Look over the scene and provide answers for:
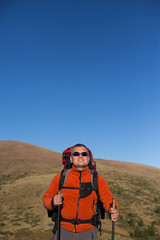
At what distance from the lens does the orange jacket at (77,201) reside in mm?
3281

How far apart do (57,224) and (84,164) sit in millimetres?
1085

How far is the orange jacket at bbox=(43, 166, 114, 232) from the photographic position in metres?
3.28

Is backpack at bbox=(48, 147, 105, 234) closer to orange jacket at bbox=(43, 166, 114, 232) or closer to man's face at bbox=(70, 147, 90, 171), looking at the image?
orange jacket at bbox=(43, 166, 114, 232)

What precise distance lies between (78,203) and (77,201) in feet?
0.13

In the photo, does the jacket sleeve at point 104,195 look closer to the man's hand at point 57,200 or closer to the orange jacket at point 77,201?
the orange jacket at point 77,201

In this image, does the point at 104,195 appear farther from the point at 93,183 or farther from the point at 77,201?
the point at 77,201

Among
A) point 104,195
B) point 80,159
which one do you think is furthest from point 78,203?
point 80,159

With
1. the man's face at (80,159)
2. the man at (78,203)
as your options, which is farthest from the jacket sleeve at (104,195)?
the man's face at (80,159)

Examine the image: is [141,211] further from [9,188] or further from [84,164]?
[84,164]

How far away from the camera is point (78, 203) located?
10.9 feet

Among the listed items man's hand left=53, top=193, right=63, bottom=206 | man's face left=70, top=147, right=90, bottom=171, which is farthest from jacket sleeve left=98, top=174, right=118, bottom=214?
man's hand left=53, top=193, right=63, bottom=206

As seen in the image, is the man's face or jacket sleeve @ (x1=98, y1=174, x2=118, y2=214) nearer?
jacket sleeve @ (x1=98, y1=174, x2=118, y2=214)

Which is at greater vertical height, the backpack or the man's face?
the man's face

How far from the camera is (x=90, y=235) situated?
325 cm
